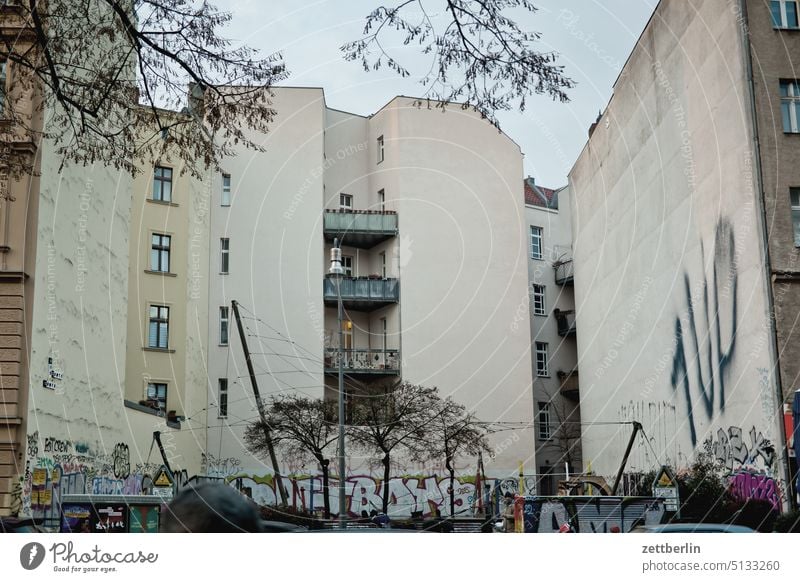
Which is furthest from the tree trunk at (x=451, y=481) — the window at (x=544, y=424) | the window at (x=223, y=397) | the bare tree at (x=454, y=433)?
the window at (x=223, y=397)

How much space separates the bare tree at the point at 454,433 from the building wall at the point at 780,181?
12.1 feet

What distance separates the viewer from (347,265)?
34.2 ft

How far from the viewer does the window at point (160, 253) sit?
12711mm

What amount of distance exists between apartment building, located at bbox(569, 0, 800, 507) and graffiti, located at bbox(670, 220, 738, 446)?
0.03m

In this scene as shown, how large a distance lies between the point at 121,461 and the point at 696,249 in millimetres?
7898

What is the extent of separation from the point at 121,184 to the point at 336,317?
4.50m

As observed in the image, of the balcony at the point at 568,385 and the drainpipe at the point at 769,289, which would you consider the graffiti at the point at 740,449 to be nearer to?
the drainpipe at the point at 769,289

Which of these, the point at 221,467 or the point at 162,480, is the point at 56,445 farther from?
the point at 162,480

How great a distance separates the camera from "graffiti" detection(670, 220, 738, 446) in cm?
1155

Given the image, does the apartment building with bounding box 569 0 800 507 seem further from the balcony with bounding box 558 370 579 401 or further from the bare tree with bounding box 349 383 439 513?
the bare tree with bounding box 349 383 439 513

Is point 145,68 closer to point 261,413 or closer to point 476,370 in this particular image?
point 261,413

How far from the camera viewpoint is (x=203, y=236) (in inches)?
413

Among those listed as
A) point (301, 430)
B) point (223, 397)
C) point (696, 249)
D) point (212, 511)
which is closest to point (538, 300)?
point (696, 249)
